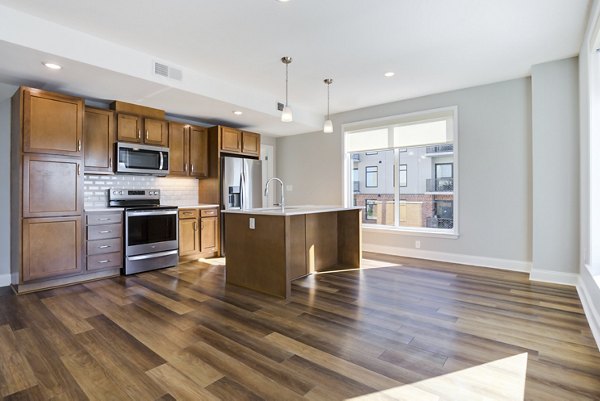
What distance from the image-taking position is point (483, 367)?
1.96m

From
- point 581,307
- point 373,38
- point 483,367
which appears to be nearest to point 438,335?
point 483,367

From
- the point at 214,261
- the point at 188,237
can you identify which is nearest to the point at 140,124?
the point at 188,237

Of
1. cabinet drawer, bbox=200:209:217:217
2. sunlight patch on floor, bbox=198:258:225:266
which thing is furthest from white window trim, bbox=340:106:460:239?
sunlight patch on floor, bbox=198:258:225:266

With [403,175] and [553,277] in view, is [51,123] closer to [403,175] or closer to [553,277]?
[403,175]

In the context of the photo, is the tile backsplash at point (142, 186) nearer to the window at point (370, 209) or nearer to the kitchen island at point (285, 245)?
the kitchen island at point (285, 245)

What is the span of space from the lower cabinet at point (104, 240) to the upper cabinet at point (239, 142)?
2.07 meters

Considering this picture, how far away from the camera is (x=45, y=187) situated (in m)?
3.54

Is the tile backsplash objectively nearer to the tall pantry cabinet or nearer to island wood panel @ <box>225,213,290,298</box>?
the tall pantry cabinet

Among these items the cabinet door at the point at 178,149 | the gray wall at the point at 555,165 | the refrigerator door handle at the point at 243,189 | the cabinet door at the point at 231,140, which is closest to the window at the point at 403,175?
the gray wall at the point at 555,165

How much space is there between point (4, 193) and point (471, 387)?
5099 millimetres

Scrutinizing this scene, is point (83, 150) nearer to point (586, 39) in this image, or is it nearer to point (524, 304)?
point (524, 304)

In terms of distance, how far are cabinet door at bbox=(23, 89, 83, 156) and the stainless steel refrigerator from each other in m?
2.15

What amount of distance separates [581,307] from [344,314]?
2.24 metres

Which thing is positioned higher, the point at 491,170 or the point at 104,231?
the point at 491,170
